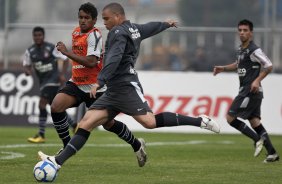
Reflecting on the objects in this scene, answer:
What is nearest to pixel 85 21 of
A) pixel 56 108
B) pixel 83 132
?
pixel 56 108

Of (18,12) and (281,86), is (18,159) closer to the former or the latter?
(281,86)

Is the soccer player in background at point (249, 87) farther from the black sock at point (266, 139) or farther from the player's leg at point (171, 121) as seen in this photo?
the player's leg at point (171, 121)

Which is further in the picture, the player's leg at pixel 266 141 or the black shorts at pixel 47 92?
the black shorts at pixel 47 92

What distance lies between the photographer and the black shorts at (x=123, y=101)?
1150cm

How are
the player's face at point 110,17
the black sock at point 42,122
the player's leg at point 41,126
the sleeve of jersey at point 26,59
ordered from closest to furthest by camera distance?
the player's face at point 110,17 < the player's leg at point 41,126 < the black sock at point 42,122 < the sleeve of jersey at point 26,59

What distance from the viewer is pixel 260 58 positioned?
1469 cm

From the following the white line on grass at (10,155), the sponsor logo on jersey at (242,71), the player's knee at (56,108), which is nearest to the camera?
the player's knee at (56,108)

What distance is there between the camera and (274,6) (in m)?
26.0

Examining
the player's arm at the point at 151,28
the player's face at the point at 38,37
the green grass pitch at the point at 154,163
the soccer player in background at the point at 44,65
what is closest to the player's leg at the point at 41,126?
the soccer player in background at the point at 44,65

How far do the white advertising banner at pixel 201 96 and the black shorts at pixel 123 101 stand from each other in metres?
12.0

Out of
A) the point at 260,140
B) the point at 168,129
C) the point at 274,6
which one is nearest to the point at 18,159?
the point at 260,140

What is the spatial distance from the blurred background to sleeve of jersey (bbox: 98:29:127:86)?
15.0 m

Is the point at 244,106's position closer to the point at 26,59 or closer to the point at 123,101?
the point at 123,101

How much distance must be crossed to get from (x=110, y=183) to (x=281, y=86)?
13946 mm
